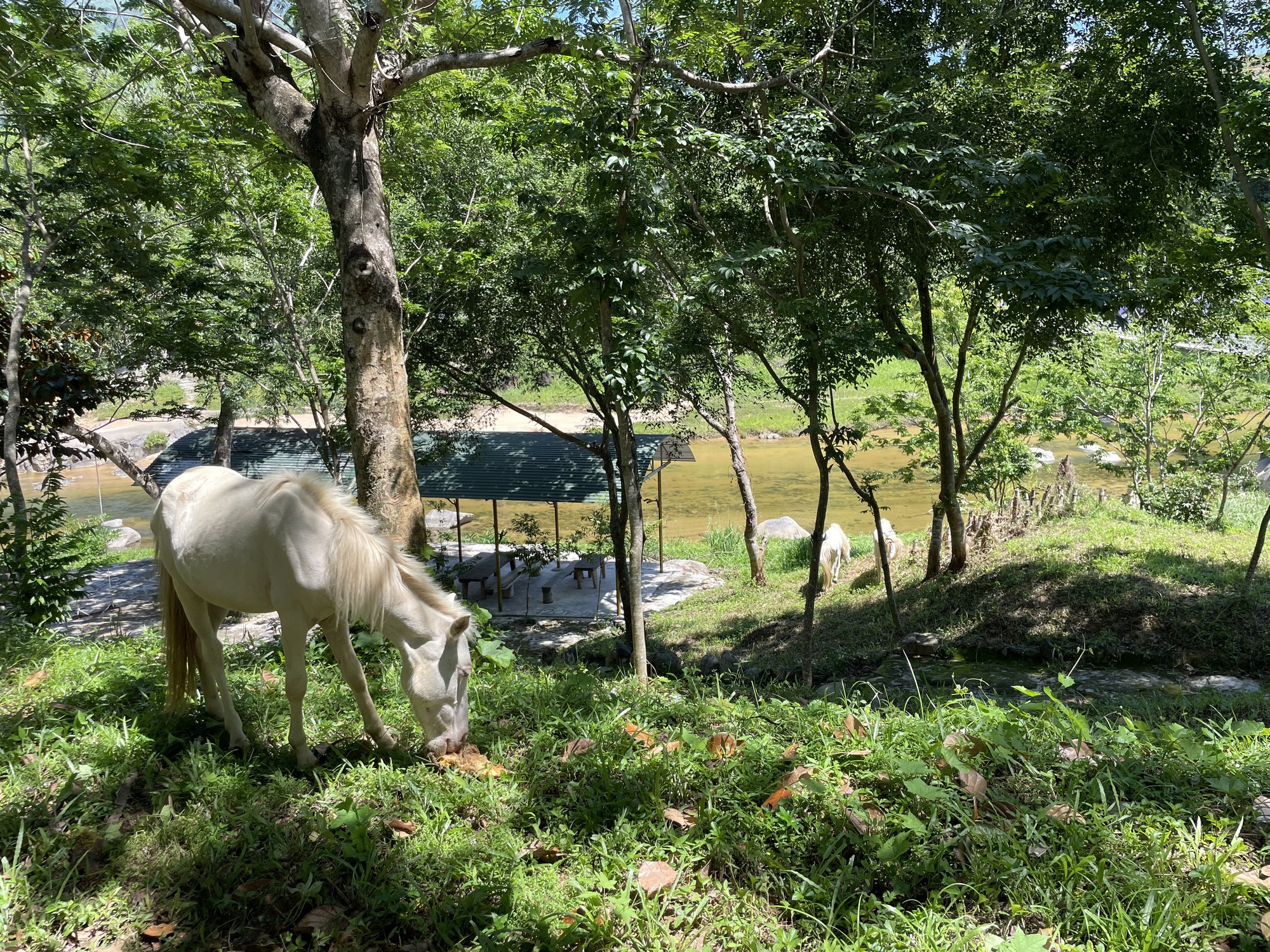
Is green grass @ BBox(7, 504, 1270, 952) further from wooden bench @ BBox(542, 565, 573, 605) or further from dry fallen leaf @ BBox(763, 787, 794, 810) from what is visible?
wooden bench @ BBox(542, 565, 573, 605)

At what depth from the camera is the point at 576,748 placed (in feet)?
12.1

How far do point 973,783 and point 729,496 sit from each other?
2280 centimetres

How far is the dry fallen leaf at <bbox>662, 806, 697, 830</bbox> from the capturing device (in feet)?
10.0

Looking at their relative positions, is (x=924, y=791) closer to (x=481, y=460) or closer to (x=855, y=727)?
(x=855, y=727)

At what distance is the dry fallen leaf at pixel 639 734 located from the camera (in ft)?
12.0

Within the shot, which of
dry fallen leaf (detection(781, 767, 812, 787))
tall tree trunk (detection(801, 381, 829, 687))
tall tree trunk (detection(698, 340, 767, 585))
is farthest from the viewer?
tall tree trunk (detection(698, 340, 767, 585))

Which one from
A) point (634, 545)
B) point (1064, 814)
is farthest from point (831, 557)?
point (1064, 814)

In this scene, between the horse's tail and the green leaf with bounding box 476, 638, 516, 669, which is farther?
the green leaf with bounding box 476, 638, 516, 669

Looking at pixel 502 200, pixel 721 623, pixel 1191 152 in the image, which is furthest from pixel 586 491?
pixel 1191 152

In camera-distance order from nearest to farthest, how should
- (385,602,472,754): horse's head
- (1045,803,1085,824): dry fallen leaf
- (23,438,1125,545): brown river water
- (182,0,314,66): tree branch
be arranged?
(1045,803,1085,824): dry fallen leaf < (385,602,472,754): horse's head < (182,0,314,66): tree branch < (23,438,1125,545): brown river water

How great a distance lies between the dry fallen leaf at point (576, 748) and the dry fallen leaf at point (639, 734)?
0.62 feet

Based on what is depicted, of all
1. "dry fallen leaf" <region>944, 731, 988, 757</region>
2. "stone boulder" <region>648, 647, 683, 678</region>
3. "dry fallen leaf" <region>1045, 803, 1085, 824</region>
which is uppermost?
"dry fallen leaf" <region>944, 731, 988, 757</region>

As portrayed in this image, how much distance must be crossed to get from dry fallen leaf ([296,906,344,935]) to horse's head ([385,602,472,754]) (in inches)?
35.5

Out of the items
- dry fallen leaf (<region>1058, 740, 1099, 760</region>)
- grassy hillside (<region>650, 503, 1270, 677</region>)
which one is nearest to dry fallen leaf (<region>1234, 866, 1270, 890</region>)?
dry fallen leaf (<region>1058, 740, 1099, 760</region>)
